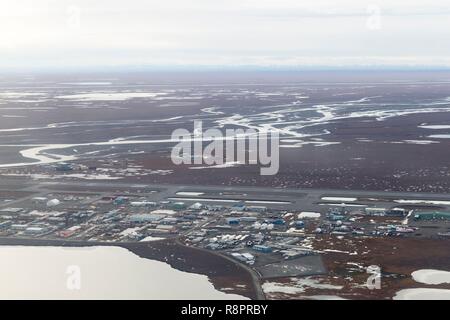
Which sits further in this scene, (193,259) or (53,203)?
(53,203)

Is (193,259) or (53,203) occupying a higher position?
(193,259)

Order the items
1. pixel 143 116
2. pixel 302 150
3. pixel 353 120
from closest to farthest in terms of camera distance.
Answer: pixel 302 150 < pixel 353 120 < pixel 143 116

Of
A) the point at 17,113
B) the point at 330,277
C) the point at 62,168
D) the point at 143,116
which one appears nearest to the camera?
the point at 330,277

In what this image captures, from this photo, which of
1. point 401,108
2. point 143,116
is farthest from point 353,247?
point 401,108

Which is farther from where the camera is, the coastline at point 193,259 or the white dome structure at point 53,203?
the white dome structure at point 53,203

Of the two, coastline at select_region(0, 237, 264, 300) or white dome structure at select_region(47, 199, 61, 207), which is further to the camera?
white dome structure at select_region(47, 199, 61, 207)

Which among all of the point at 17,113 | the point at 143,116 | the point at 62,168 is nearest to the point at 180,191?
the point at 62,168

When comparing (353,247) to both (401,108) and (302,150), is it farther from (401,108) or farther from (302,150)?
(401,108)

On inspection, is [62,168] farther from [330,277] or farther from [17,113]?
[17,113]

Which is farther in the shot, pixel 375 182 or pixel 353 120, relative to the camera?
pixel 353 120
